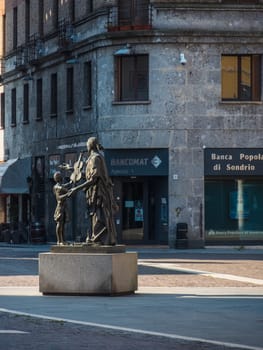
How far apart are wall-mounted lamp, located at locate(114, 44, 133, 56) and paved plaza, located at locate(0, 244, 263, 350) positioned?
16494mm

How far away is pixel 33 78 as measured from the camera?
54.7 meters

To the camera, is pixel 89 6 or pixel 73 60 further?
pixel 73 60

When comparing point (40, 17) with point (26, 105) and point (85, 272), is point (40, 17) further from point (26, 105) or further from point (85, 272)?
point (85, 272)

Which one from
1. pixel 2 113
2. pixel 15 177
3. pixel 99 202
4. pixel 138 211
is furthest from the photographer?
pixel 2 113

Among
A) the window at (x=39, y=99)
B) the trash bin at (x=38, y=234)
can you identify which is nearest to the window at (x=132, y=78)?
the trash bin at (x=38, y=234)

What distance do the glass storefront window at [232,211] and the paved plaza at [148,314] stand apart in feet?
49.5

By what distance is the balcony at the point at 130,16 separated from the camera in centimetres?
4509

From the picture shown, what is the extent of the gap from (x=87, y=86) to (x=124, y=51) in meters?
3.74

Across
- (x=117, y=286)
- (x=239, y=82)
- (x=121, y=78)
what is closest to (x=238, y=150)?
(x=239, y=82)

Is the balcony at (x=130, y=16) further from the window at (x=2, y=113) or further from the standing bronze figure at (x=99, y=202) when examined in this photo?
the standing bronze figure at (x=99, y=202)

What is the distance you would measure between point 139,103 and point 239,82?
412cm

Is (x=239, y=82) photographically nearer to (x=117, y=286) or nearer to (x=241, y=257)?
(x=241, y=257)

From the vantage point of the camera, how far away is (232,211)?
148 feet

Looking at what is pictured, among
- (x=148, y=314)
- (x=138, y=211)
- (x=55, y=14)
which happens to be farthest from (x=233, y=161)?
(x=148, y=314)
